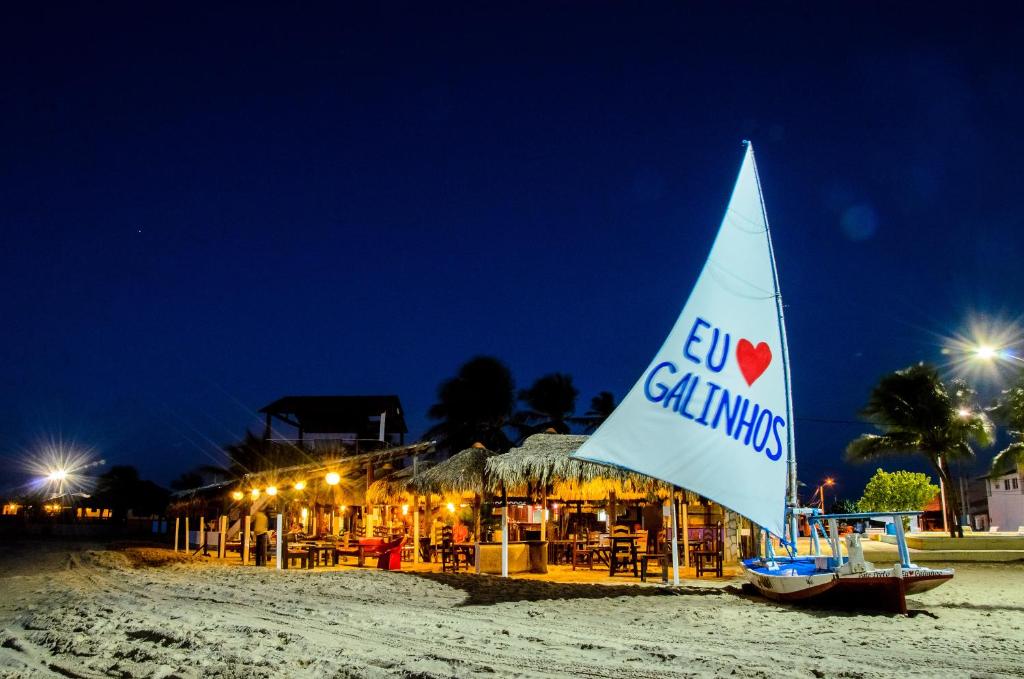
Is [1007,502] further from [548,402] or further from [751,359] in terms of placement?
[751,359]

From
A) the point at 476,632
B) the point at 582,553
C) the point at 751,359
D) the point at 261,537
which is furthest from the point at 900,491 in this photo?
the point at 476,632

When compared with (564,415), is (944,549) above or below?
below

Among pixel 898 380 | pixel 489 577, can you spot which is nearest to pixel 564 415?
pixel 898 380

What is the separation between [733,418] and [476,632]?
345 centimetres

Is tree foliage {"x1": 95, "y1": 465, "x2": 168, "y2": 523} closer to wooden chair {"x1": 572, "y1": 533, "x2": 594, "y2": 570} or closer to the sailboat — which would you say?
wooden chair {"x1": 572, "y1": 533, "x2": 594, "y2": 570}

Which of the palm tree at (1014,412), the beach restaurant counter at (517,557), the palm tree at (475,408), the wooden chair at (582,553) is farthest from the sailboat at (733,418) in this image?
the palm tree at (475,408)

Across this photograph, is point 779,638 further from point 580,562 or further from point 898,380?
point 898,380

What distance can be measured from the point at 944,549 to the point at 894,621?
13512 mm

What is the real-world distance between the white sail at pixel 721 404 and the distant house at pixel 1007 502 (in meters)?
31.7

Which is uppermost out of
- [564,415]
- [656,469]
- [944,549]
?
[564,415]

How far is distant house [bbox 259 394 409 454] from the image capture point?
3130 centimetres

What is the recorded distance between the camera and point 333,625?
7.18 metres

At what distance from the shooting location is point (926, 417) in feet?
83.5

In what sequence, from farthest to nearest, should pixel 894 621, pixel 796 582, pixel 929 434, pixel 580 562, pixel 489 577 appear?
pixel 929 434 < pixel 580 562 < pixel 489 577 < pixel 796 582 < pixel 894 621
